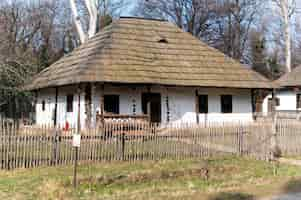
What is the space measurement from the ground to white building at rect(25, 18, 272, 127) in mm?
8958

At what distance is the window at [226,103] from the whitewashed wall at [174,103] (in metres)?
0.24

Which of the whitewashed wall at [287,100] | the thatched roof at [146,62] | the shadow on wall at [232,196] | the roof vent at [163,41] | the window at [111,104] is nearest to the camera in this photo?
the shadow on wall at [232,196]

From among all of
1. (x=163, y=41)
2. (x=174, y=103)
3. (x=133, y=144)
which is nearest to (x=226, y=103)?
(x=174, y=103)

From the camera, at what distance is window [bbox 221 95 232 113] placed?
2562cm

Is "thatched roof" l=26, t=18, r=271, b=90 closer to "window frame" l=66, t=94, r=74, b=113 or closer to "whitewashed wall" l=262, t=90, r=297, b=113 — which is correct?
"window frame" l=66, t=94, r=74, b=113

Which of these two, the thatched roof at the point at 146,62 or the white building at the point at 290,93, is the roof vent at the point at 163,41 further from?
the white building at the point at 290,93

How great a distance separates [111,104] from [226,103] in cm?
704

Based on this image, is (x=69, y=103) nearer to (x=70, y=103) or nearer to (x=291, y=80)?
(x=70, y=103)

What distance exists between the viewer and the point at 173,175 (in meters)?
11.2

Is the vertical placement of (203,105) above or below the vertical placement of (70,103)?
Result: below

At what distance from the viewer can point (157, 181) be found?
34.4ft

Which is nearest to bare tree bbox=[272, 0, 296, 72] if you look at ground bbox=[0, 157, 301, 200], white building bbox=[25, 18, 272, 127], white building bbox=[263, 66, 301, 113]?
white building bbox=[263, 66, 301, 113]

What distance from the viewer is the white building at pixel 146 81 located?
71.8 ft

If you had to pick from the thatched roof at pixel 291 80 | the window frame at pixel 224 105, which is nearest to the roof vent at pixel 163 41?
the window frame at pixel 224 105
